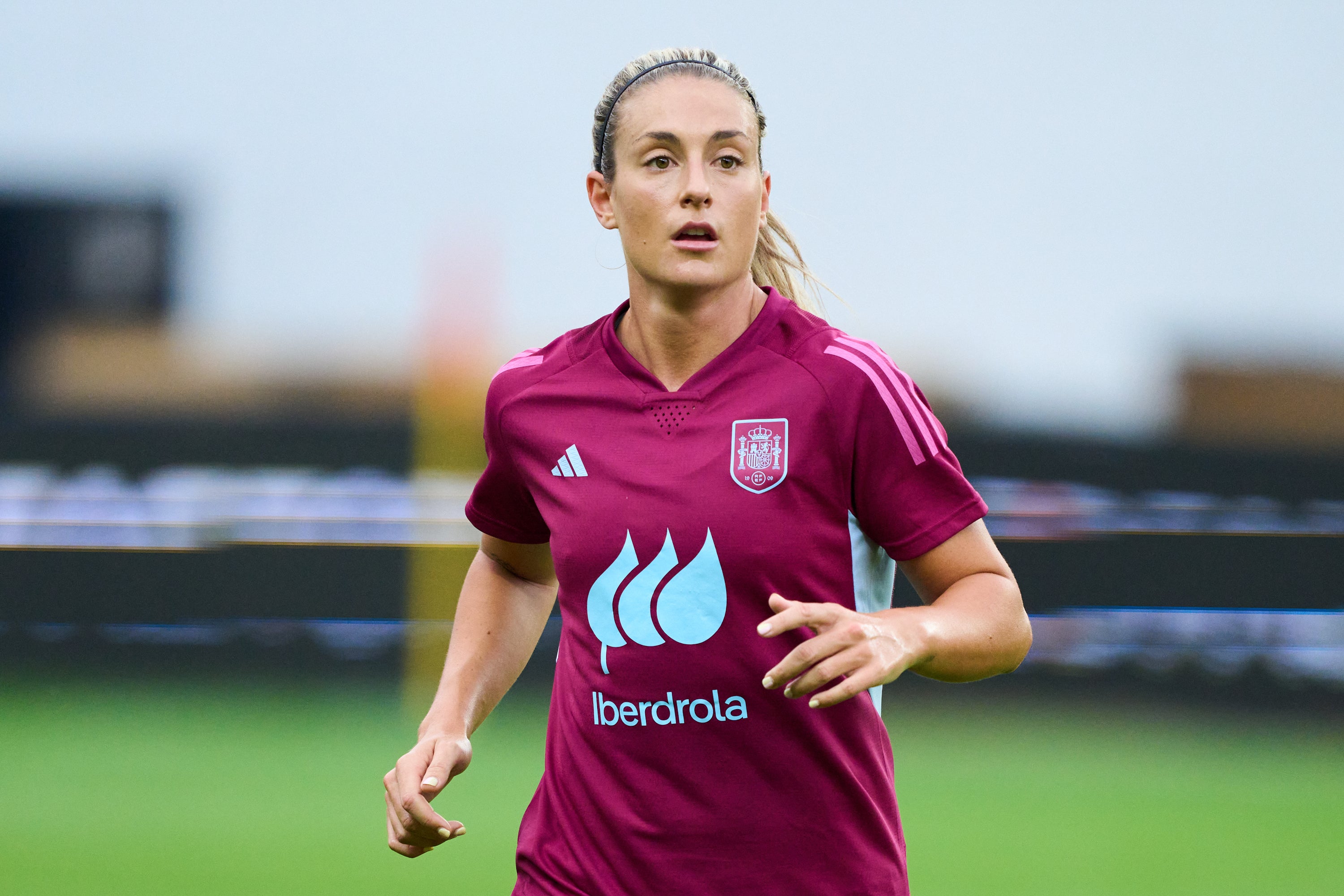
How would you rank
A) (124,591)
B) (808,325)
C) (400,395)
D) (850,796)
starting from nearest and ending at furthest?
(850,796), (808,325), (124,591), (400,395)

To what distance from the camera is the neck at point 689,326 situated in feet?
5.31

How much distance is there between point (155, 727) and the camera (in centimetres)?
564

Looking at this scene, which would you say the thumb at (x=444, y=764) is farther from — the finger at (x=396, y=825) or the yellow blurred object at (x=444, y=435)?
the yellow blurred object at (x=444, y=435)

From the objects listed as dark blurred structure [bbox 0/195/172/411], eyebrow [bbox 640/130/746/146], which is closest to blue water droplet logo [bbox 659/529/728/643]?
eyebrow [bbox 640/130/746/146]

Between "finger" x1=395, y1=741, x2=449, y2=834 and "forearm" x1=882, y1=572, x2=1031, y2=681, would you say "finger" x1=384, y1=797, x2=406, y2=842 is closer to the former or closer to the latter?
"finger" x1=395, y1=741, x2=449, y2=834

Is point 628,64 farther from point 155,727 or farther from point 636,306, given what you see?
point 155,727

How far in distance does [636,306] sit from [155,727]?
473 cm

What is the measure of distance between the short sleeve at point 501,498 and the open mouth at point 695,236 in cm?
36

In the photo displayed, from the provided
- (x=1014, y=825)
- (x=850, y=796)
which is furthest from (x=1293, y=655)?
(x=850, y=796)

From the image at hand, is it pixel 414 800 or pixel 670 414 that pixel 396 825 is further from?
pixel 670 414

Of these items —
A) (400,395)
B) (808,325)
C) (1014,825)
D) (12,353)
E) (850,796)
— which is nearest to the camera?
(850,796)

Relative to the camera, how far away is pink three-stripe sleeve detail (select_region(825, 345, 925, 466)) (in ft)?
4.79

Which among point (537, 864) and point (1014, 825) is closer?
point (537, 864)

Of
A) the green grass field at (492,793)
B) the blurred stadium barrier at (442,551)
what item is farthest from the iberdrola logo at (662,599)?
the blurred stadium barrier at (442,551)
